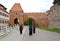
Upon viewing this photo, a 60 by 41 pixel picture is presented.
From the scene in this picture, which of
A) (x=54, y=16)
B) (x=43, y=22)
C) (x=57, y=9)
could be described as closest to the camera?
(x=57, y=9)

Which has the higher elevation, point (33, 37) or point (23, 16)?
point (23, 16)

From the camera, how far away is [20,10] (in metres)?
88.5

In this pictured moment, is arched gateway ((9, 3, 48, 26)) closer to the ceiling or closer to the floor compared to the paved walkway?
closer to the ceiling

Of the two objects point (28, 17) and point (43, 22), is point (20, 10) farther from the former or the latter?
point (43, 22)

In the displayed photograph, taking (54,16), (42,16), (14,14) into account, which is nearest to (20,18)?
(14,14)

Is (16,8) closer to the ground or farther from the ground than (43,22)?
farther from the ground

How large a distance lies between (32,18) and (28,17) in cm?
190

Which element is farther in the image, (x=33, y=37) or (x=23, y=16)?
(x=23, y=16)

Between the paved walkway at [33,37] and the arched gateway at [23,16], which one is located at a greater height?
the arched gateway at [23,16]

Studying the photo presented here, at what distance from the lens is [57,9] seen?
50281 mm

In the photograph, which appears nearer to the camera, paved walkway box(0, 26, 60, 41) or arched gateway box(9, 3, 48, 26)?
paved walkway box(0, 26, 60, 41)

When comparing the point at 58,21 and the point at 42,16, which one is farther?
the point at 42,16

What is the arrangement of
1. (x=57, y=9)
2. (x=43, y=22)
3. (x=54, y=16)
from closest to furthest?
(x=57, y=9)
(x=54, y=16)
(x=43, y=22)

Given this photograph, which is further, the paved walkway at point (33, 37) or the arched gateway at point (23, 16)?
the arched gateway at point (23, 16)
